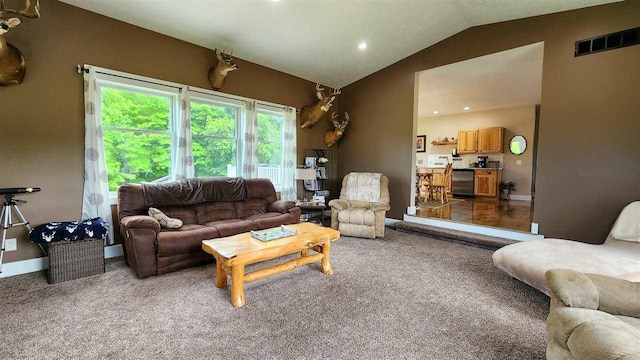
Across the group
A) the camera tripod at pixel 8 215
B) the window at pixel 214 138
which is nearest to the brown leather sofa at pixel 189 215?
the window at pixel 214 138

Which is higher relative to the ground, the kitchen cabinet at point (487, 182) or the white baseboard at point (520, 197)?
the kitchen cabinet at point (487, 182)

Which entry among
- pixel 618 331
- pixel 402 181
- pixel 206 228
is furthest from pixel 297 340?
pixel 402 181

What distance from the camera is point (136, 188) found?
10.6 ft

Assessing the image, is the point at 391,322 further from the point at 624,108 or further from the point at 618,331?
the point at 624,108

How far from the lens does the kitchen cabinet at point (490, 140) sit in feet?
24.9

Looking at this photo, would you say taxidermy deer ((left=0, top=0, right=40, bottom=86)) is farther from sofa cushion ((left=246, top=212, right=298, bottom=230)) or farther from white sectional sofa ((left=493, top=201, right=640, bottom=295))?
white sectional sofa ((left=493, top=201, right=640, bottom=295))

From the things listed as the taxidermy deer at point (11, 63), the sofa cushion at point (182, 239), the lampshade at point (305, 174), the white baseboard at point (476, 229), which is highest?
the taxidermy deer at point (11, 63)

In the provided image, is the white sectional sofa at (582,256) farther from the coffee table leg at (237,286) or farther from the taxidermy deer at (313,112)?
the taxidermy deer at (313,112)

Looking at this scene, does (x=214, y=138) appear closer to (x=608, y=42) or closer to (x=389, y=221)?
(x=389, y=221)

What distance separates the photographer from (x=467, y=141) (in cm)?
817

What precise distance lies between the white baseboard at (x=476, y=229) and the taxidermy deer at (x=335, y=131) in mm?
2219

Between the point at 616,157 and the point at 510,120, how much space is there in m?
4.96

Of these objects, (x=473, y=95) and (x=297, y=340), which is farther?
(x=473, y=95)

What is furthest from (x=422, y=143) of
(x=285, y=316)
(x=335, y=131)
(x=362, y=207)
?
(x=285, y=316)
